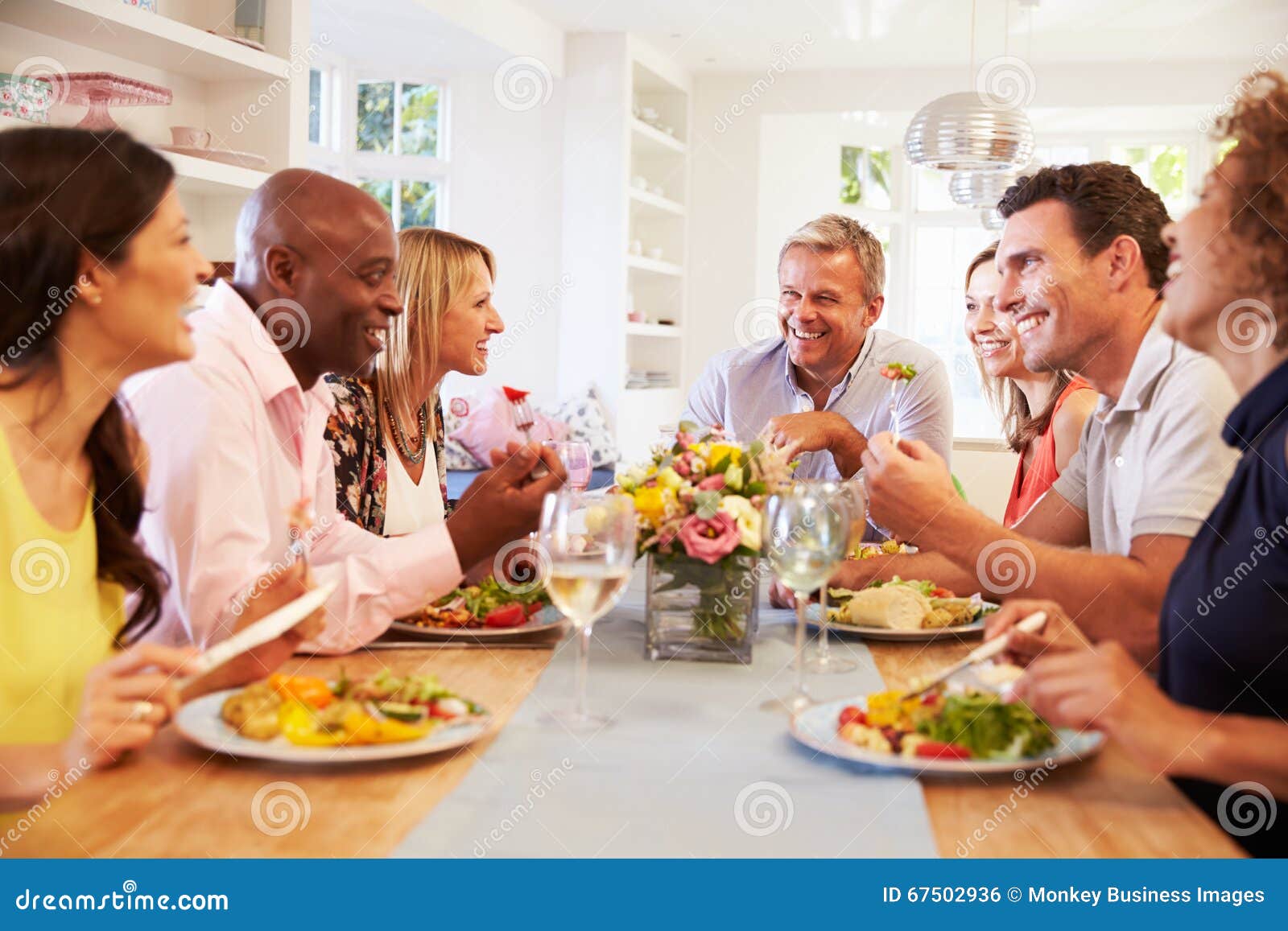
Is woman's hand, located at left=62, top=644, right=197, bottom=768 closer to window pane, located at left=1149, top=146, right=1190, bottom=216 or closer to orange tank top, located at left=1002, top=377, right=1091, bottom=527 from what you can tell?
orange tank top, located at left=1002, top=377, right=1091, bottom=527

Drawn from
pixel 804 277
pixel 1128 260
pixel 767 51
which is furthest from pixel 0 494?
pixel 767 51

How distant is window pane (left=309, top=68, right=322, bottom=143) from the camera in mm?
6434

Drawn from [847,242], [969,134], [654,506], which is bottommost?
[654,506]

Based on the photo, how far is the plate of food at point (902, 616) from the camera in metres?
1.57

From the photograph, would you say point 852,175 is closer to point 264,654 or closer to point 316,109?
point 316,109

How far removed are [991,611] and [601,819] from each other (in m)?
0.92

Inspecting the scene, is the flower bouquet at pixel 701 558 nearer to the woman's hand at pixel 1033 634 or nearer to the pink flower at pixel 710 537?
the pink flower at pixel 710 537

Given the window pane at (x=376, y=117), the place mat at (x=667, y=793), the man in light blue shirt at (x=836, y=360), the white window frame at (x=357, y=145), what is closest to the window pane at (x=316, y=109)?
the white window frame at (x=357, y=145)

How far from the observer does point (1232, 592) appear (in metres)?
1.11

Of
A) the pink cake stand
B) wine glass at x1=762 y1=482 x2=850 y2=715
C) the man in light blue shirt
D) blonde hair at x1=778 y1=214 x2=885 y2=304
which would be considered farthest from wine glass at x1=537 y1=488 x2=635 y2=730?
the pink cake stand

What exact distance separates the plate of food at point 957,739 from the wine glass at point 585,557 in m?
0.23

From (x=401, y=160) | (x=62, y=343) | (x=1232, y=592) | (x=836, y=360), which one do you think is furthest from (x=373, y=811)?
(x=401, y=160)

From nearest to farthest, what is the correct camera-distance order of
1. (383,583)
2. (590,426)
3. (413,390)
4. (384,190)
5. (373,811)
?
(373,811) → (383,583) → (413,390) → (590,426) → (384,190)

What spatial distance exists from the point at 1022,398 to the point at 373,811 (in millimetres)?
2769
